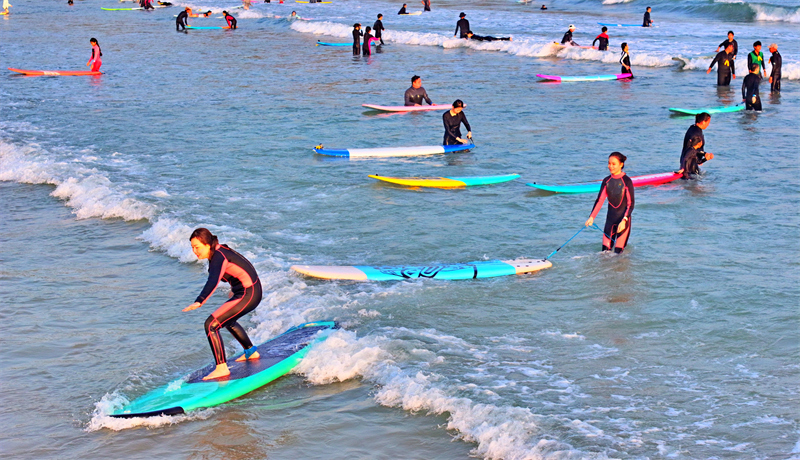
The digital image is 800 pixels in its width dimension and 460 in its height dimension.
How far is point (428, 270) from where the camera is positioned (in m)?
10.1

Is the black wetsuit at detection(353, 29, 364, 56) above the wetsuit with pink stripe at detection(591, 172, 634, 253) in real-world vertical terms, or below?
above

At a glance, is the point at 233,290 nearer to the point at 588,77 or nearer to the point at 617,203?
the point at 617,203

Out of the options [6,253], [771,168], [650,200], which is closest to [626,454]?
[650,200]

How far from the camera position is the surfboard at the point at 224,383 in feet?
22.3

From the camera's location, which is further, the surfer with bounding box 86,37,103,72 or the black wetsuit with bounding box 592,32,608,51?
the black wetsuit with bounding box 592,32,608,51

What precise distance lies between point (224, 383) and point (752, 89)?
58.2 feet

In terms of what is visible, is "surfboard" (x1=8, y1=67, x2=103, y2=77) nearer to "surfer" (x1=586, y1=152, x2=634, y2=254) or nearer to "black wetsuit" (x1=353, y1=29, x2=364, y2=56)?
"black wetsuit" (x1=353, y1=29, x2=364, y2=56)

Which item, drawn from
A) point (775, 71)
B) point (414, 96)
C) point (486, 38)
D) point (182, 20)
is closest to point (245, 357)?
point (414, 96)

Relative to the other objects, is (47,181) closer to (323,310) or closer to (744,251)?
(323,310)

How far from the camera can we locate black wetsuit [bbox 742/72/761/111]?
795 inches

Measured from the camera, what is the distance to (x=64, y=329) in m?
8.67

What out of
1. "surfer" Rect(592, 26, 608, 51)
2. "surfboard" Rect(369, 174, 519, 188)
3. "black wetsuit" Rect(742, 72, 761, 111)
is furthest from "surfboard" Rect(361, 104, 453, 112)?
"surfer" Rect(592, 26, 608, 51)

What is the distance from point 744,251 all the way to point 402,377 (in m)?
5.79

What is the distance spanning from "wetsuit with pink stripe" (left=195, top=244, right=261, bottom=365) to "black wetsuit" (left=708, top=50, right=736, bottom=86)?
69.9ft
